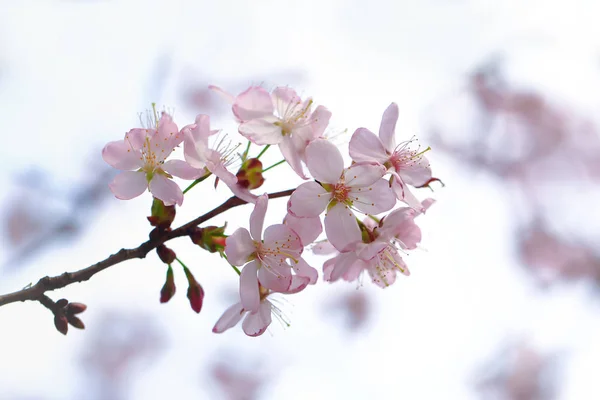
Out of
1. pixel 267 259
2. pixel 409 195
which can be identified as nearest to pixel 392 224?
pixel 409 195

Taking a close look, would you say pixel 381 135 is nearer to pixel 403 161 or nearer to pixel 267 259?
pixel 403 161

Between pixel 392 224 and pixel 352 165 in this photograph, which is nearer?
pixel 352 165

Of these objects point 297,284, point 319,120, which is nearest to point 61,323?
point 297,284

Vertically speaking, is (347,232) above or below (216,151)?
below

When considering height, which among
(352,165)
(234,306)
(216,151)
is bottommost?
(234,306)

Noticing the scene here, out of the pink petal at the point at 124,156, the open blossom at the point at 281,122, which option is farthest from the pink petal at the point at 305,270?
the pink petal at the point at 124,156

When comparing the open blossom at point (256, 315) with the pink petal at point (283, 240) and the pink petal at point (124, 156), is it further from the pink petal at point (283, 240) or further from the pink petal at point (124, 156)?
the pink petal at point (124, 156)
